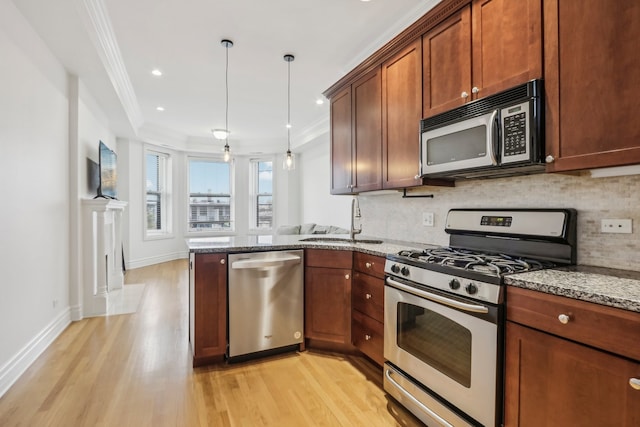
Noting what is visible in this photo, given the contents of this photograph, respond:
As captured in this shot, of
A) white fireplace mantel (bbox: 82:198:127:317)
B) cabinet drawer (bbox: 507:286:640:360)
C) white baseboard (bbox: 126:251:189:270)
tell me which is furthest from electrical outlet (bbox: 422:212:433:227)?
white baseboard (bbox: 126:251:189:270)

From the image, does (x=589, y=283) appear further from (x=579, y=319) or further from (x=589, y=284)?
(x=579, y=319)

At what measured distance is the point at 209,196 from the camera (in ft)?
26.1

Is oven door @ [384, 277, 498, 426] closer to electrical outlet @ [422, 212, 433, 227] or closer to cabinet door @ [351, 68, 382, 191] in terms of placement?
electrical outlet @ [422, 212, 433, 227]

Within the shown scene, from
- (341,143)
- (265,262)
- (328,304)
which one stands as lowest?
(328,304)

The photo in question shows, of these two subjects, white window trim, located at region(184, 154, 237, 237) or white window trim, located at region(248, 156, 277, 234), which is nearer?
white window trim, located at region(184, 154, 237, 237)

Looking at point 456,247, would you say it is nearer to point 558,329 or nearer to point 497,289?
point 497,289

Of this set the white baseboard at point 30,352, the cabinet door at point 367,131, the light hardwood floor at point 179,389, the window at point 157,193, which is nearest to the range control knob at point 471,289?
the light hardwood floor at point 179,389

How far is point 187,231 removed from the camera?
7605 mm

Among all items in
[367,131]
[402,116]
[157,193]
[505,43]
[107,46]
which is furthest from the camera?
[157,193]

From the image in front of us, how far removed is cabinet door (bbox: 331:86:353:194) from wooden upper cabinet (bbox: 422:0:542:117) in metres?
1.02

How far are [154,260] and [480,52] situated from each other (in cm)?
710

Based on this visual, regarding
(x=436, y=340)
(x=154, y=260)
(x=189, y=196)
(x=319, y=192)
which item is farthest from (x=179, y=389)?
(x=189, y=196)

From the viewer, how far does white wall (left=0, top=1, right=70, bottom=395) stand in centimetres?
224

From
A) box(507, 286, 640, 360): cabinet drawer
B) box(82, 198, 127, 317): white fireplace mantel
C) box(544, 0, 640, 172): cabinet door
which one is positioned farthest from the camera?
box(82, 198, 127, 317): white fireplace mantel
